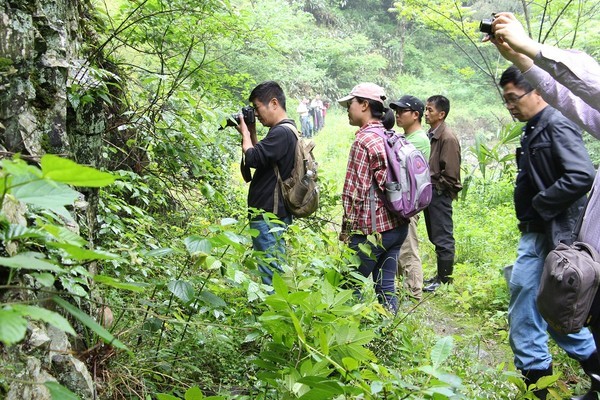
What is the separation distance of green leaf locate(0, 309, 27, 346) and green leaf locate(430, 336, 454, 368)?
3.67 ft

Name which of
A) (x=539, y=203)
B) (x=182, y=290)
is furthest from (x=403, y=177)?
(x=182, y=290)

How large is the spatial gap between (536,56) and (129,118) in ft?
7.68

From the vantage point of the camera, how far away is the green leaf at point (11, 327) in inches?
24.1

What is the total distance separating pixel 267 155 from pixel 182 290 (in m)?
1.73

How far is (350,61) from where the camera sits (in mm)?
30047

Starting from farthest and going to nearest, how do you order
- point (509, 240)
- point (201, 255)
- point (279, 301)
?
point (509, 240) → point (201, 255) → point (279, 301)

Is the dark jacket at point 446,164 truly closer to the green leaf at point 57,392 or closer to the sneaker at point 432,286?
the sneaker at point 432,286

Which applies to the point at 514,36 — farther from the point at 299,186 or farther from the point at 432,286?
the point at 432,286

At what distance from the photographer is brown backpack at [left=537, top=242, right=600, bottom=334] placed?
188cm

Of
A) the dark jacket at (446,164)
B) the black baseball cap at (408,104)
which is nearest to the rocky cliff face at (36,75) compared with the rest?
the black baseball cap at (408,104)

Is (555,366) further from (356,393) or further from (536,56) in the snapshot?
(356,393)

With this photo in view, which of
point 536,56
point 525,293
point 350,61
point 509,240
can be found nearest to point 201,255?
point 536,56

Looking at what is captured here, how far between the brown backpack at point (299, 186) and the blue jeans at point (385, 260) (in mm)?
408

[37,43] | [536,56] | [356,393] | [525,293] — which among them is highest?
[536,56]
